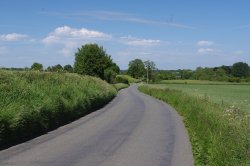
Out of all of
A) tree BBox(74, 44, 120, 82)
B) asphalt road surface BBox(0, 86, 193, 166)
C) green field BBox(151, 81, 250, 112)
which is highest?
tree BBox(74, 44, 120, 82)

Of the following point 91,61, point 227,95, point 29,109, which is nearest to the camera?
point 29,109

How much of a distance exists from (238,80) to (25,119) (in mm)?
145976

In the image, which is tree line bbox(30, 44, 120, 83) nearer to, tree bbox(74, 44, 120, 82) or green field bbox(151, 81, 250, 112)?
tree bbox(74, 44, 120, 82)

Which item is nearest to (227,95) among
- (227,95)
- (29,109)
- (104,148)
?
(227,95)

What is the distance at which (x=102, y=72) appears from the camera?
109 m

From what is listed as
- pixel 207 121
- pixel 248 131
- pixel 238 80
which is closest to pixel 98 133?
pixel 207 121

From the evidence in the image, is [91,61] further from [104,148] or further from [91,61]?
[104,148]

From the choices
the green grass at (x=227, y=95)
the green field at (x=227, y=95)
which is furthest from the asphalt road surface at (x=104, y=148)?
the green field at (x=227, y=95)

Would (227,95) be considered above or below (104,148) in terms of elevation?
below

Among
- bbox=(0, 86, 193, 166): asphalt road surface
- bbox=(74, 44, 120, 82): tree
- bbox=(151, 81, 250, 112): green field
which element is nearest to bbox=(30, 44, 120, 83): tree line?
bbox=(74, 44, 120, 82): tree

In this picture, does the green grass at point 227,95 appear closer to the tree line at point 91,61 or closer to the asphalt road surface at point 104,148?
the asphalt road surface at point 104,148

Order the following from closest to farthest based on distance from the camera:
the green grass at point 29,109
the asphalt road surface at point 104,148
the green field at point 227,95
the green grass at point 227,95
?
1. the asphalt road surface at point 104,148
2. the green grass at point 29,109
3. the green grass at point 227,95
4. the green field at point 227,95

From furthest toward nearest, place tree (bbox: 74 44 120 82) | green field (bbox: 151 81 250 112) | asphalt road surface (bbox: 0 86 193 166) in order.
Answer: tree (bbox: 74 44 120 82)
green field (bbox: 151 81 250 112)
asphalt road surface (bbox: 0 86 193 166)

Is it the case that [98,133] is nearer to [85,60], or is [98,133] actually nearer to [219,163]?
[219,163]
